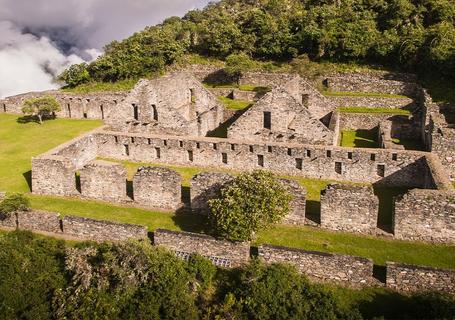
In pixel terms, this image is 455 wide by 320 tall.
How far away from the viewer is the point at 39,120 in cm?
4434

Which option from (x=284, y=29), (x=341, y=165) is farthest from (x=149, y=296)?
(x=284, y=29)

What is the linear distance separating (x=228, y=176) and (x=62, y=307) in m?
9.43

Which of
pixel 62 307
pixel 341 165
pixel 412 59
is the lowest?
pixel 62 307

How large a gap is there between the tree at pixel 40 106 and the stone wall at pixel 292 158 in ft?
51.0

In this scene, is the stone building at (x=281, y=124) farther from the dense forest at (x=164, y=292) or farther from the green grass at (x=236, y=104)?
the dense forest at (x=164, y=292)

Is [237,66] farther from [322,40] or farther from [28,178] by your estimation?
[28,178]

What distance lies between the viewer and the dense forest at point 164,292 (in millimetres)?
15773

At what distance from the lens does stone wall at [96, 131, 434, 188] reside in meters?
26.8

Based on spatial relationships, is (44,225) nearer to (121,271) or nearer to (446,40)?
(121,271)

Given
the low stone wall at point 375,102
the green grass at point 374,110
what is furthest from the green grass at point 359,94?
the green grass at point 374,110

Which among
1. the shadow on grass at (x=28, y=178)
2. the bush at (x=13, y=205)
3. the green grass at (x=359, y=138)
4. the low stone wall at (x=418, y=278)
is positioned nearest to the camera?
the low stone wall at (x=418, y=278)

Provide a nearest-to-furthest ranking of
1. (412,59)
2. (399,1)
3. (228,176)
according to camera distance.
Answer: (228,176) → (412,59) → (399,1)

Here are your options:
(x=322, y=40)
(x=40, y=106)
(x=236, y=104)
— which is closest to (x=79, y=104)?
(x=40, y=106)

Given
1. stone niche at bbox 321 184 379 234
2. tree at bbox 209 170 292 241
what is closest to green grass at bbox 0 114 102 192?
tree at bbox 209 170 292 241
